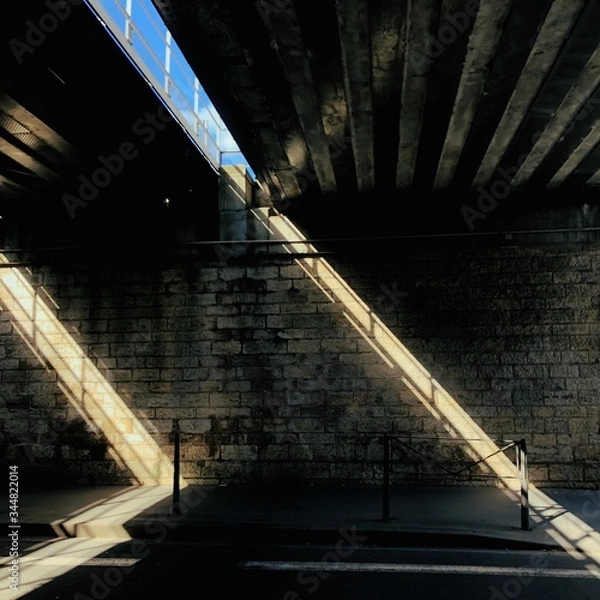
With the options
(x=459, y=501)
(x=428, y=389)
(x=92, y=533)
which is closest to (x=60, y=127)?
(x=92, y=533)

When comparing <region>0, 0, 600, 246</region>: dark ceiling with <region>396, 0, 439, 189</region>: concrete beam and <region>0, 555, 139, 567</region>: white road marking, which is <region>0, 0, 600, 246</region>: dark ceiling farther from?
<region>0, 555, 139, 567</region>: white road marking

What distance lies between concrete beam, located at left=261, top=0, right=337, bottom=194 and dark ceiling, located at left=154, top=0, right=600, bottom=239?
0.02 meters

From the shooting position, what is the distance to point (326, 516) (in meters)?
6.50

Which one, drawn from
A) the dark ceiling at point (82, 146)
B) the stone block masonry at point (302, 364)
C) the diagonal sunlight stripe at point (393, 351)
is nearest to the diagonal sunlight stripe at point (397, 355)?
the diagonal sunlight stripe at point (393, 351)

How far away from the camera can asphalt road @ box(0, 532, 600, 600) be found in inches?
179

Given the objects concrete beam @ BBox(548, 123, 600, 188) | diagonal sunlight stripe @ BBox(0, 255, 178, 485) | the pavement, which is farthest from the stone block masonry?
concrete beam @ BBox(548, 123, 600, 188)

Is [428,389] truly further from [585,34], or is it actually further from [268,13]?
[268,13]

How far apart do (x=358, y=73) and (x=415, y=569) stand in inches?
188

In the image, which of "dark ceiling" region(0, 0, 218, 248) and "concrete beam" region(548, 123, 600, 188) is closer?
"dark ceiling" region(0, 0, 218, 248)

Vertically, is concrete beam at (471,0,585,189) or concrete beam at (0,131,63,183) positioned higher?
concrete beam at (0,131,63,183)

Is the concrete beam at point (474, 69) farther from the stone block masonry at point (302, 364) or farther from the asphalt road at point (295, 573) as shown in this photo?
the asphalt road at point (295, 573)

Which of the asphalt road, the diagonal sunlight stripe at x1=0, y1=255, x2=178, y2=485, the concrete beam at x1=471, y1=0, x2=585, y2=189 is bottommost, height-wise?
the asphalt road

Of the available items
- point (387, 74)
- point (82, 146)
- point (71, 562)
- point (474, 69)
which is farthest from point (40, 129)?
point (474, 69)

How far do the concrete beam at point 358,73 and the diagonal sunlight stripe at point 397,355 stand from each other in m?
1.96
